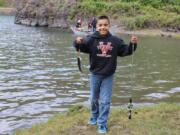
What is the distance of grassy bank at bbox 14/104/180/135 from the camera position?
10086 mm

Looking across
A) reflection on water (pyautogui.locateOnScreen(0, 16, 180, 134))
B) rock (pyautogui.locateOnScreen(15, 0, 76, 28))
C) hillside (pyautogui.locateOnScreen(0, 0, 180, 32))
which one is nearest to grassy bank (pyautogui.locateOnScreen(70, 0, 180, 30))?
hillside (pyautogui.locateOnScreen(0, 0, 180, 32))

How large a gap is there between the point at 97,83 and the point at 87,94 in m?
8.29

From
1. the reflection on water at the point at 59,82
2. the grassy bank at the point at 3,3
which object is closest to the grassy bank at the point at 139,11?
the reflection on water at the point at 59,82

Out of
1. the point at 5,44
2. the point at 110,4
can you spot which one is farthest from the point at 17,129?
the point at 110,4

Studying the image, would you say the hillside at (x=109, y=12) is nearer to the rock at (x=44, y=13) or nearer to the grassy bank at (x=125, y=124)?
the rock at (x=44, y=13)

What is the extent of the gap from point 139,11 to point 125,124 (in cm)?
5675

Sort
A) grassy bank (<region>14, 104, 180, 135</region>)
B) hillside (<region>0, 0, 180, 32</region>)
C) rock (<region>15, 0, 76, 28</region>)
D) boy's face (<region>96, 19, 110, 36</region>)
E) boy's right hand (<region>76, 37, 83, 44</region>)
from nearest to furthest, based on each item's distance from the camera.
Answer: boy's right hand (<region>76, 37, 83, 44</region>) → boy's face (<region>96, 19, 110, 36</region>) → grassy bank (<region>14, 104, 180, 135</region>) → hillside (<region>0, 0, 180, 32</region>) → rock (<region>15, 0, 76, 28</region>)

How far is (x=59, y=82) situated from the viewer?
70.4ft

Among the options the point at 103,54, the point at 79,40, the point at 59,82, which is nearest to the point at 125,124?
the point at 103,54

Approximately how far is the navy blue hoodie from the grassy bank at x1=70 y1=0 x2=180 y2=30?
49211mm

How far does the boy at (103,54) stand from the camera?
9.96 m

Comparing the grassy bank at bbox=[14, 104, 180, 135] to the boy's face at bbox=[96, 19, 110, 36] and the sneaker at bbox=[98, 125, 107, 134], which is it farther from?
the boy's face at bbox=[96, 19, 110, 36]

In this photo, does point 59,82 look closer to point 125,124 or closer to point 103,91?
point 125,124

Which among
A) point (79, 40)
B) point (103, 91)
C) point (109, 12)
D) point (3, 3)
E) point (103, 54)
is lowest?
point (3, 3)
